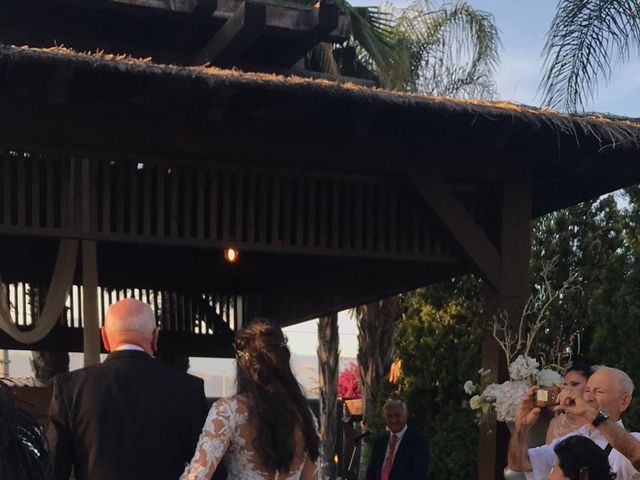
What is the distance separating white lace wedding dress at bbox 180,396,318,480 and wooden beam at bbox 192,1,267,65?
310 centimetres

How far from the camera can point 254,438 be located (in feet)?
10.6

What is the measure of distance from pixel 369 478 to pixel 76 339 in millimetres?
5052

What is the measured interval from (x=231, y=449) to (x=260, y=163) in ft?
8.60

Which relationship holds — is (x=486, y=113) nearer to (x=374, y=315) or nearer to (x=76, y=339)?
(x=76, y=339)

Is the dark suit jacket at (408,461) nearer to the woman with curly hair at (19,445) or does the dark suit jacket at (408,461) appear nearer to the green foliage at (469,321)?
the green foliage at (469,321)

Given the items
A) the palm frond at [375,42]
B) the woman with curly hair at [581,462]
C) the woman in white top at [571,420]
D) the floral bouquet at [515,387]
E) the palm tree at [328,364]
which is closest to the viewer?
the woman with curly hair at [581,462]

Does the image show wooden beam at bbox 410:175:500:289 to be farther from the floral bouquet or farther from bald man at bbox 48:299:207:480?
bald man at bbox 48:299:207:480

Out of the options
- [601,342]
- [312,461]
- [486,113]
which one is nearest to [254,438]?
[312,461]

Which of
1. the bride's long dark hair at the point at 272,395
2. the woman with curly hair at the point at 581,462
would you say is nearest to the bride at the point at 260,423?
the bride's long dark hair at the point at 272,395

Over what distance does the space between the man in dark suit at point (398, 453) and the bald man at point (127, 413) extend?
10.3 feet

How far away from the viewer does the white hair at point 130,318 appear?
332 cm

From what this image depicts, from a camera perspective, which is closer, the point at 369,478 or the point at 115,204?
the point at 115,204

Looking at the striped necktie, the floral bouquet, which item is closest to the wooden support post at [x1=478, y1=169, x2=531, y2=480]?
the striped necktie

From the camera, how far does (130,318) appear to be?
3322mm
